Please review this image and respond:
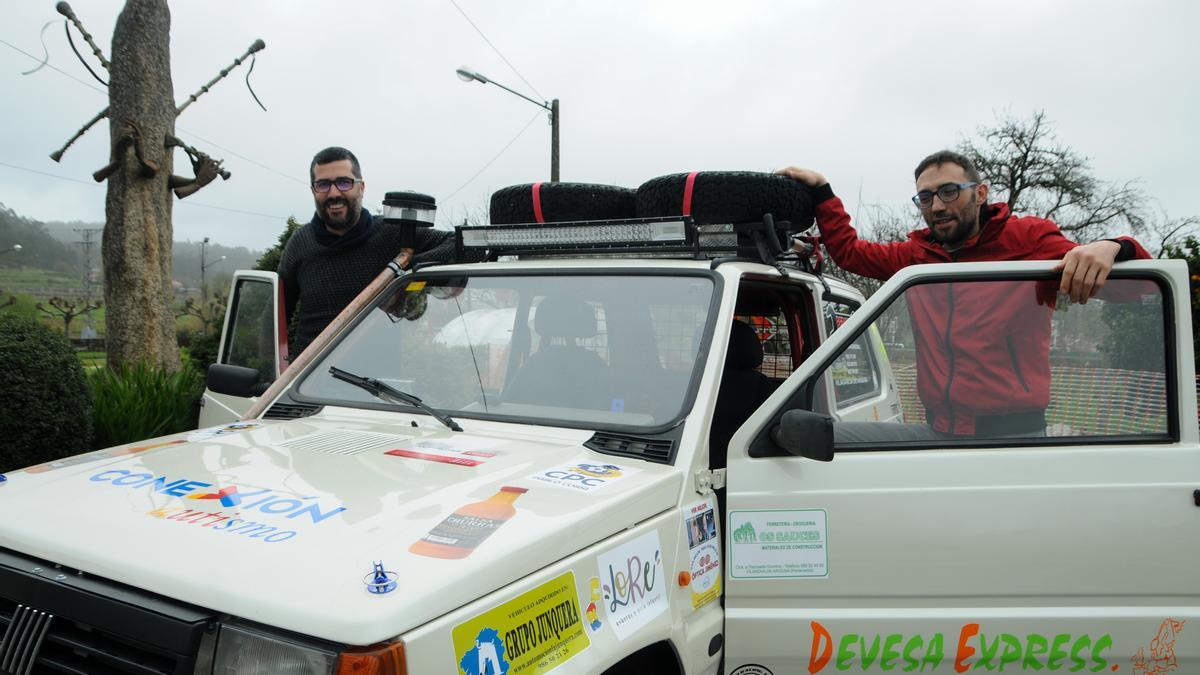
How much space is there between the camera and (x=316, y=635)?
1.45m

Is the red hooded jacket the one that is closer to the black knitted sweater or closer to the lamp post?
the black knitted sweater

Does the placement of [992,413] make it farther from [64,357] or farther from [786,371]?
[64,357]

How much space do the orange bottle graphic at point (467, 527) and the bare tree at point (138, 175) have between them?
737 cm

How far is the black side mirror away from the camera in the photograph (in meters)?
3.33

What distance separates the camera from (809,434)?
2.24m

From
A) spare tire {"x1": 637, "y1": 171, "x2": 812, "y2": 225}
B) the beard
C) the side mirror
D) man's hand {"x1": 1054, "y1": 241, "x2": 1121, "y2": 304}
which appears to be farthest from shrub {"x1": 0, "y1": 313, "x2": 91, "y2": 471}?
man's hand {"x1": 1054, "y1": 241, "x2": 1121, "y2": 304}

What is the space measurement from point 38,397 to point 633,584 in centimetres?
451

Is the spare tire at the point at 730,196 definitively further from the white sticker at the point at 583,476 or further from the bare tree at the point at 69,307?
the bare tree at the point at 69,307

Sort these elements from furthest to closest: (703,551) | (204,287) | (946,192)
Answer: (204,287) → (946,192) → (703,551)

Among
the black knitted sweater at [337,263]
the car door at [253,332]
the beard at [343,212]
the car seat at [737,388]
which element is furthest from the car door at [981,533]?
the beard at [343,212]

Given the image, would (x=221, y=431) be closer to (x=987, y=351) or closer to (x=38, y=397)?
(x=987, y=351)

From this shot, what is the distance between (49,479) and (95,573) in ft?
2.15

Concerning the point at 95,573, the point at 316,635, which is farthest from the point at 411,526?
the point at 95,573

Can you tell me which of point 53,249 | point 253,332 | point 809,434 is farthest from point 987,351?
point 53,249
